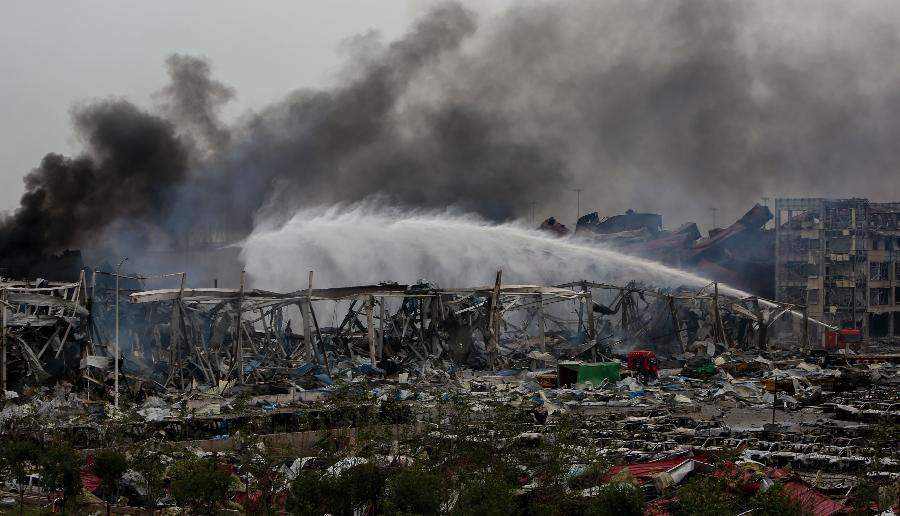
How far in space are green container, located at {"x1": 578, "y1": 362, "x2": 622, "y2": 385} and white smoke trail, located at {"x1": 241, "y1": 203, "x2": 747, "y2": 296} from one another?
13.0m

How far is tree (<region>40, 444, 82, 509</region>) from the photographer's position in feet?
56.0

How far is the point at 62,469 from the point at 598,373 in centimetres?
2319

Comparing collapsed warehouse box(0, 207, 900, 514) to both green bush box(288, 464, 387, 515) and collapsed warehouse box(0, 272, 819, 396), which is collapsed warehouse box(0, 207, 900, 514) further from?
green bush box(288, 464, 387, 515)

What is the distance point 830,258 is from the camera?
76562mm

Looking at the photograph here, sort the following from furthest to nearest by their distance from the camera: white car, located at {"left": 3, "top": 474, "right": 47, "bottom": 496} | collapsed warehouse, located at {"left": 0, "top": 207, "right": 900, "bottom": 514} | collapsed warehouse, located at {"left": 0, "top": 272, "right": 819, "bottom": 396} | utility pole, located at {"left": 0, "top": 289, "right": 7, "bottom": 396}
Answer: collapsed warehouse, located at {"left": 0, "top": 272, "right": 819, "bottom": 396} < utility pole, located at {"left": 0, "top": 289, "right": 7, "bottom": 396} < collapsed warehouse, located at {"left": 0, "top": 207, "right": 900, "bottom": 514} < white car, located at {"left": 3, "top": 474, "right": 47, "bottom": 496}

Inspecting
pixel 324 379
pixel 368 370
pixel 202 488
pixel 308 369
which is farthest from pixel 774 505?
pixel 368 370

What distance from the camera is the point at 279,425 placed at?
2550 centimetres

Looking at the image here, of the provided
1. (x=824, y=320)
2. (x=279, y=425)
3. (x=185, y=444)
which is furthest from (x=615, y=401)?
(x=824, y=320)

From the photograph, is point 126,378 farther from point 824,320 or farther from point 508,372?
point 824,320

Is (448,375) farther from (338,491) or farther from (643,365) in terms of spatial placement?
(338,491)

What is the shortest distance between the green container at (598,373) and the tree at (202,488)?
22147 millimetres

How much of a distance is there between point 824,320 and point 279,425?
191ft

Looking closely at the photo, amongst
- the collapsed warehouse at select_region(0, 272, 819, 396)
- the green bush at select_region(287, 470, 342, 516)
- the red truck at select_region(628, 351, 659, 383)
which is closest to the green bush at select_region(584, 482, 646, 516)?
the green bush at select_region(287, 470, 342, 516)

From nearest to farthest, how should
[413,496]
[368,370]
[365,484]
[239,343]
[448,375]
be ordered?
[413,496]
[365,484]
[239,343]
[368,370]
[448,375]
